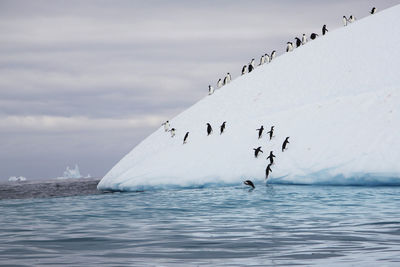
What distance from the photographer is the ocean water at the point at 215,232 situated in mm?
9461

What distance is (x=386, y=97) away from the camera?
29500 millimetres

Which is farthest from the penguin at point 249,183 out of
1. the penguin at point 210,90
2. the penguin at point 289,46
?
the penguin at point 289,46

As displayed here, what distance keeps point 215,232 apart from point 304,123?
58.9ft

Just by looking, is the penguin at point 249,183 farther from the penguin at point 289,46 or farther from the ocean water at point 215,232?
the penguin at point 289,46

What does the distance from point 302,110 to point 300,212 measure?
15.2 metres

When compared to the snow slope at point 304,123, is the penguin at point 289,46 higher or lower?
higher

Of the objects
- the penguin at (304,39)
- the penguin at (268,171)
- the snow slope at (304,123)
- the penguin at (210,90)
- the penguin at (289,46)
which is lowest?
the penguin at (268,171)

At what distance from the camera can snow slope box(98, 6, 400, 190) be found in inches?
1057

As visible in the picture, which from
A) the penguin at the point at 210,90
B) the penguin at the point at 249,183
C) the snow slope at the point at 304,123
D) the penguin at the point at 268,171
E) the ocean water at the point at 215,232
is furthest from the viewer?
the penguin at the point at 210,90

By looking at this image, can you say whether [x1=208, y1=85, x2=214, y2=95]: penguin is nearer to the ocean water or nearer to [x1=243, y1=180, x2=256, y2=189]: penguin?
[x1=243, y1=180, x2=256, y2=189]: penguin

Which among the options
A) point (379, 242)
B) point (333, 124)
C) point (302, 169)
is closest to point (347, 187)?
point (302, 169)

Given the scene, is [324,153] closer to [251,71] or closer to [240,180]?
[240,180]

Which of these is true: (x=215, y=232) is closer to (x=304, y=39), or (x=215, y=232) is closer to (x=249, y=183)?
(x=249, y=183)

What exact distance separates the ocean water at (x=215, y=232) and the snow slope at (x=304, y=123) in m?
4.22
